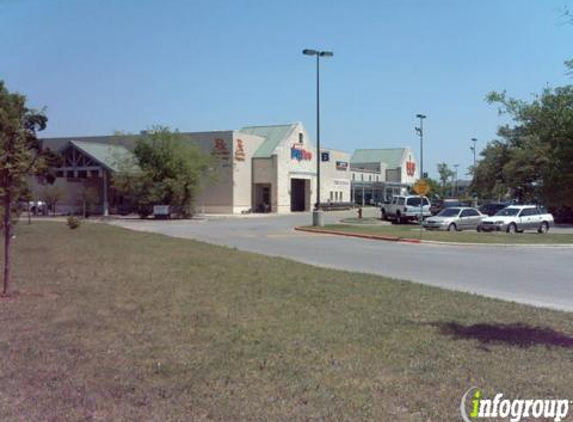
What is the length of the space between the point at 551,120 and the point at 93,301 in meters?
6.84

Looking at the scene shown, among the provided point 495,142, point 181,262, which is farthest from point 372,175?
point 181,262

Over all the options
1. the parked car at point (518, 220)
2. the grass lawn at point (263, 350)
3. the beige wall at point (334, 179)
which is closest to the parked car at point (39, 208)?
the beige wall at point (334, 179)

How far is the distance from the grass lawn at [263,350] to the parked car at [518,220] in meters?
23.1

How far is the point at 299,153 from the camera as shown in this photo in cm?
6431

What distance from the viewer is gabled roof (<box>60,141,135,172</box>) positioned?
50503 mm

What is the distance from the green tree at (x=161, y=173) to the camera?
47344 mm

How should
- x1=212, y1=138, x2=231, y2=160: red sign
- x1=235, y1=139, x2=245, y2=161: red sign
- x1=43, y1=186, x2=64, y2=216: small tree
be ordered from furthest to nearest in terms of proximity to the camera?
x1=235, y1=139, x2=245, y2=161: red sign
x1=212, y1=138, x2=231, y2=160: red sign
x1=43, y1=186, x2=64, y2=216: small tree

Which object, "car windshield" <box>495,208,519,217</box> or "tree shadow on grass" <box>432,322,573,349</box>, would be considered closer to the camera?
"tree shadow on grass" <box>432,322,573,349</box>

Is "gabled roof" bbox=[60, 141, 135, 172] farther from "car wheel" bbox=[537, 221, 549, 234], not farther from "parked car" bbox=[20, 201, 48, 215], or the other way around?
"car wheel" bbox=[537, 221, 549, 234]

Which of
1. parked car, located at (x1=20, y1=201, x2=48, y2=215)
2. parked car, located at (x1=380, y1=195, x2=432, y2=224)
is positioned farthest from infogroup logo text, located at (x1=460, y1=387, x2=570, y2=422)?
parked car, located at (x1=20, y1=201, x2=48, y2=215)

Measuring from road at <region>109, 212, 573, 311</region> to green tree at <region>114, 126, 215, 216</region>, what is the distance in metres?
21.4

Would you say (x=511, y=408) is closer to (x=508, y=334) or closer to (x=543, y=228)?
(x=508, y=334)

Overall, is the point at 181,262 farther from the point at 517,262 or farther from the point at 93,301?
the point at 517,262

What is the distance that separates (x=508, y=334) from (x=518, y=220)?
27526 millimetres
